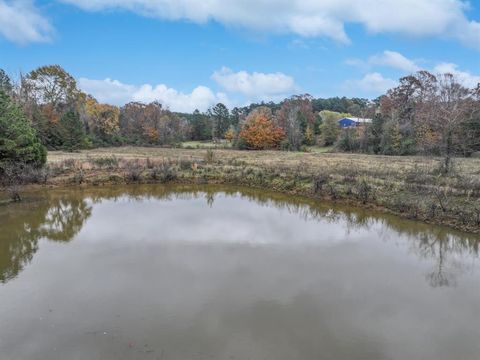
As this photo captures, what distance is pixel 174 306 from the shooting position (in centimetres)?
779

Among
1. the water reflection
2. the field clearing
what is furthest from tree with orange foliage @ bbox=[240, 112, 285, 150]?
the water reflection

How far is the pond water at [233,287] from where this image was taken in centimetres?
655

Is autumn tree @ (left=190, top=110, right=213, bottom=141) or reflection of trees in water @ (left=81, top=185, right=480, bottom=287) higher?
autumn tree @ (left=190, top=110, right=213, bottom=141)

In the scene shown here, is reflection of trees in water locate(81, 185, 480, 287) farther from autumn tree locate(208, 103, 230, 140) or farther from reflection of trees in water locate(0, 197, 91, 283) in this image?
autumn tree locate(208, 103, 230, 140)

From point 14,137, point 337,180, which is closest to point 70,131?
point 14,137

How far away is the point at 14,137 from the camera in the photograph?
65.0 feet

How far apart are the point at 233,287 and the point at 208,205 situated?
31.3 ft

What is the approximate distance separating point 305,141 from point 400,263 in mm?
42469

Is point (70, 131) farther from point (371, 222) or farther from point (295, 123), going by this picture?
point (371, 222)

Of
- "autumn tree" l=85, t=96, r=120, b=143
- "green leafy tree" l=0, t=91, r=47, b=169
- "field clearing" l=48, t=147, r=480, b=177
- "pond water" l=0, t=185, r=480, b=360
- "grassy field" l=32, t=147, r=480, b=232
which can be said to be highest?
"autumn tree" l=85, t=96, r=120, b=143

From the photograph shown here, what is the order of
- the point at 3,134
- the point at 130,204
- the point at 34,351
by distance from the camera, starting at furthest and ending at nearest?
the point at 3,134 < the point at 130,204 < the point at 34,351

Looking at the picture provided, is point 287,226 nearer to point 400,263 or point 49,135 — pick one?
point 400,263

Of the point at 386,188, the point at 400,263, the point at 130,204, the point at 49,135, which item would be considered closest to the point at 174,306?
the point at 400,263

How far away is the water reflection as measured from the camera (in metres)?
10.9
